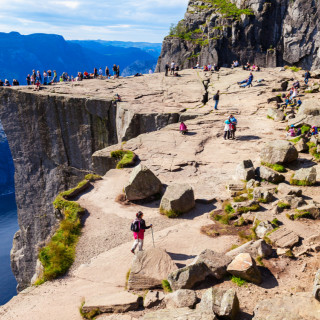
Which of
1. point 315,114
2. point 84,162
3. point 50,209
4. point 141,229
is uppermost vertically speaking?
point 315,114

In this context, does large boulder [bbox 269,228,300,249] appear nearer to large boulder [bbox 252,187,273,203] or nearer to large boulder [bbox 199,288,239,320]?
large boulder [bbox 252,187,273,203]

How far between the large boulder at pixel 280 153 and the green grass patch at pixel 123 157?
9258 millimetres

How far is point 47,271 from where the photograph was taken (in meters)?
12.2

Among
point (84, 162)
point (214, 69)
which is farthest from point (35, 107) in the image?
point (214, 69)

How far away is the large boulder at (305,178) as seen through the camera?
16.5 meters

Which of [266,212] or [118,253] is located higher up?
[266,212]

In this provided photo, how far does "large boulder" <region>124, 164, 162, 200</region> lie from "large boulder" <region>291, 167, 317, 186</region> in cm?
762

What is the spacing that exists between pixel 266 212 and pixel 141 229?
5.80 metres

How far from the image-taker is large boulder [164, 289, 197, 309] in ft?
28.8

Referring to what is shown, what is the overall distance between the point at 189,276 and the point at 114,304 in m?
2.47

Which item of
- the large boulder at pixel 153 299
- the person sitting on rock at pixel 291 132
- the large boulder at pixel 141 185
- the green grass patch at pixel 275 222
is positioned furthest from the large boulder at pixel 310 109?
the large boulder at pixel 153 299

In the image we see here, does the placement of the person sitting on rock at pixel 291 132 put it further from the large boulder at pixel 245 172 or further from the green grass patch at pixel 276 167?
the large boulder at pixel 245 172

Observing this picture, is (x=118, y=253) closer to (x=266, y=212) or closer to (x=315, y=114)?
(x=266, y=212)

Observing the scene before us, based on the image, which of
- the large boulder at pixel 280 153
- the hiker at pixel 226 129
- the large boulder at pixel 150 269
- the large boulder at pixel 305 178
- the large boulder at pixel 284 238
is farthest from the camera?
the hiker at pixel 226 129
